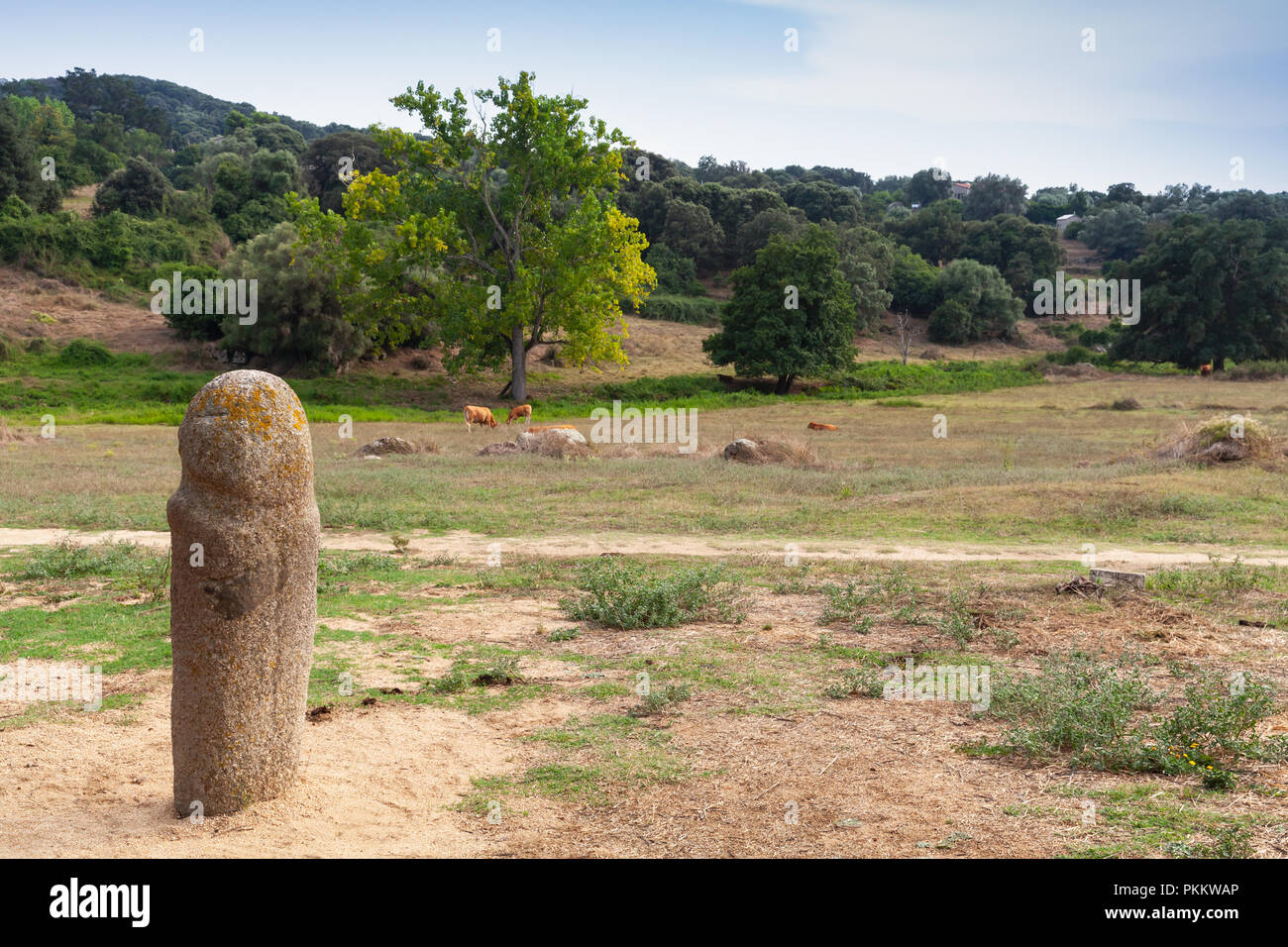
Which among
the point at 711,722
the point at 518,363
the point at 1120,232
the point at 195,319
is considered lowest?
the point at 711,722

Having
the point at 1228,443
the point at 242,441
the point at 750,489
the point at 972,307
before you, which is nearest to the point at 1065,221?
the point at 972,307

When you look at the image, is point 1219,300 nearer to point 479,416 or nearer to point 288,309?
point 479,416

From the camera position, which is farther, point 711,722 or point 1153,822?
point 711,722

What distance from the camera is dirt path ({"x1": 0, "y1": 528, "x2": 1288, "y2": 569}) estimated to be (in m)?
12.7

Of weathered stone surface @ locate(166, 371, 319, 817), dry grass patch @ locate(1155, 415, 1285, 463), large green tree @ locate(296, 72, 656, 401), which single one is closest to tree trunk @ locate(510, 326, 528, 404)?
large green tree @ locate(296, 72, 656, 401)

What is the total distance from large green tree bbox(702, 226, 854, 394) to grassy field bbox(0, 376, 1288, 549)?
563 inches

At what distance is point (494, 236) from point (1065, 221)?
272 ft

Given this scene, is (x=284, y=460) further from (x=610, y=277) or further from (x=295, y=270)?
(x=295, y=270)

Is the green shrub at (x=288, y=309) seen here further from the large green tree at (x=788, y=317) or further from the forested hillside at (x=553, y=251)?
the large green tree at (x=788, y=317)

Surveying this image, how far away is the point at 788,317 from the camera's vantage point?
4378 cm

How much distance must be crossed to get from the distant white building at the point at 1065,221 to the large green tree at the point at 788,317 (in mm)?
66386

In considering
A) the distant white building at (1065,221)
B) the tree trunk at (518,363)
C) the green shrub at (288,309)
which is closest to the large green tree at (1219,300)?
the tree trunk at (518,363)

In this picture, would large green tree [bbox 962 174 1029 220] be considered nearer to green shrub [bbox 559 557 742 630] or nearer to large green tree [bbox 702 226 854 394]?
large green tree [bbox 702 226 854 394]

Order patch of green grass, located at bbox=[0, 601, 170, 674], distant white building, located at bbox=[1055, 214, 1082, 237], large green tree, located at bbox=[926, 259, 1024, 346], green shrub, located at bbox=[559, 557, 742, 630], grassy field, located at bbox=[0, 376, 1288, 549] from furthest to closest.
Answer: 1. distant white building, located at bbox=[1055, 214, 1082, 237]
2. large green tree, located at bbox=[926, 259, 1024, 346]
3. grassy field, located at bbox=[0, 376, 1288, 549]
4. green shrub, located at bbox=[559, 557, 742, 630]
5. patch of green grass, located at bbox=[0, 601, 170, 674]
